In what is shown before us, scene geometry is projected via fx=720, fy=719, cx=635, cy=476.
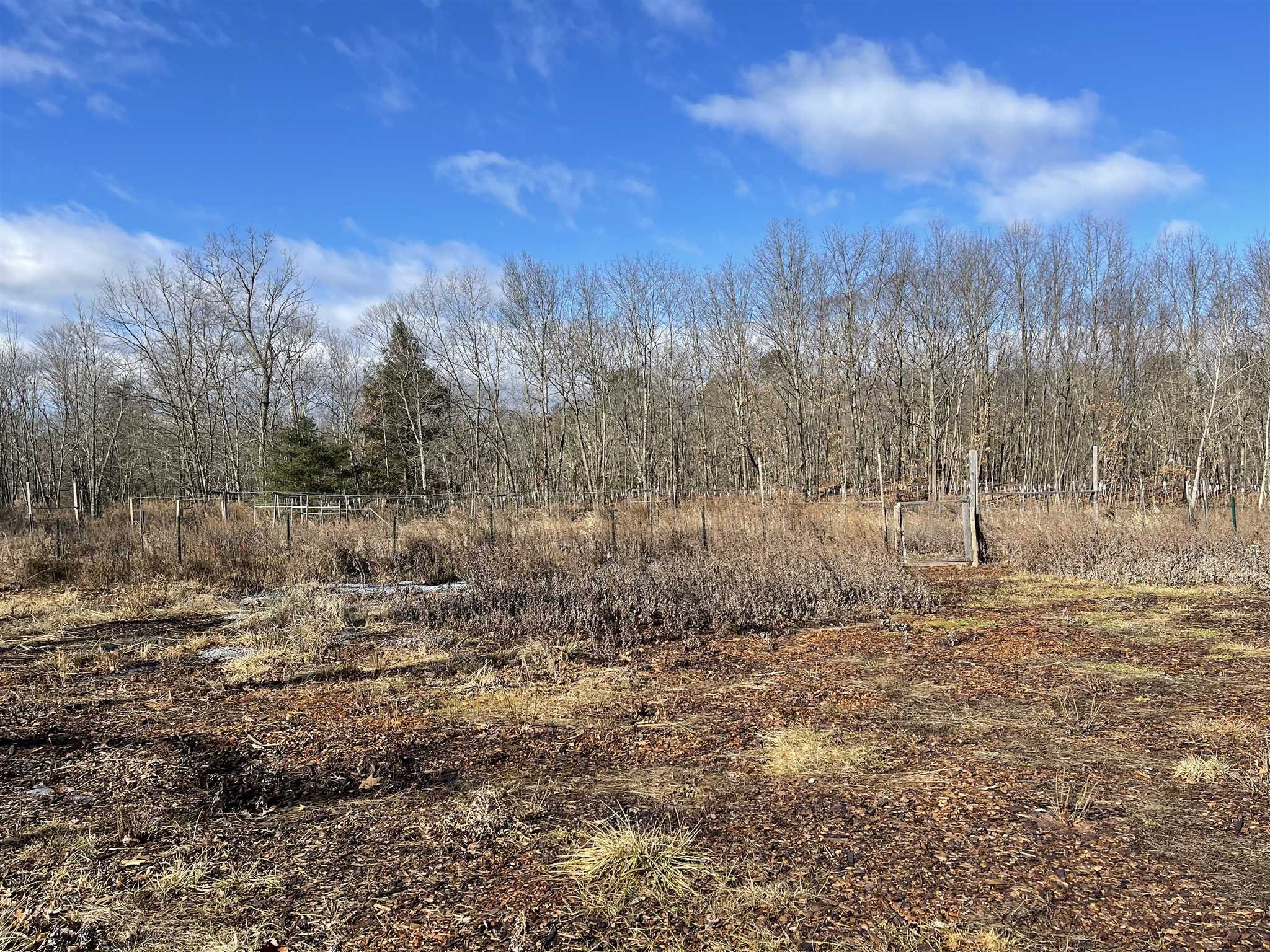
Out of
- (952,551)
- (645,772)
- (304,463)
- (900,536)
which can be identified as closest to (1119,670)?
(645,772)

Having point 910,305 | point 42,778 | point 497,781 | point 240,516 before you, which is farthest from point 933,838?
point 910,305

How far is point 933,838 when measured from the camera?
10.9 ft

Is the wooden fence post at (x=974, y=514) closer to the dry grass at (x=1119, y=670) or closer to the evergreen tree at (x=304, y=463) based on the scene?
the dry grass at (x=1119, y=670)

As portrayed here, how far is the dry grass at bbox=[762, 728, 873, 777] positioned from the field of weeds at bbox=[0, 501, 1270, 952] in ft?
0.10

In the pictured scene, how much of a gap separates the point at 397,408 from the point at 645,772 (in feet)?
115

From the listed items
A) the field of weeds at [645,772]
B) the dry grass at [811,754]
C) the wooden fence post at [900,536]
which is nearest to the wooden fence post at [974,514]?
the wooden fence post at [900,536]

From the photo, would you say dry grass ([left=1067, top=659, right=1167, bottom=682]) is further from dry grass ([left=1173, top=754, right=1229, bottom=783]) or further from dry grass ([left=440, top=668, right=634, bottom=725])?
dry grass ([left=440, top=668, right=634, bottom=725])

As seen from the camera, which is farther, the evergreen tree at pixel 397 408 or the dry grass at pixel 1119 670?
the evergreen tree at pixel 397 408

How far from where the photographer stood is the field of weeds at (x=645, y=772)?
279cm

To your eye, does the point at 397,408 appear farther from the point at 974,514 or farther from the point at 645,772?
the point at 645,772

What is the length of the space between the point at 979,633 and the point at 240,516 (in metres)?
21.2

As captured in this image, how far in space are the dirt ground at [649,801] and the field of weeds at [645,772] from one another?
0.02m

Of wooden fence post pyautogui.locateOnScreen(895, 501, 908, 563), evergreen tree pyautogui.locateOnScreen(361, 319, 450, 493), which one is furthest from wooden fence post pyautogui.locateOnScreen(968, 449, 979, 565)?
evergreen tree pyautogui.locateOnScreen(361, 319, 450, 493)

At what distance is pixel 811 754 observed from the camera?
14.6 feet
